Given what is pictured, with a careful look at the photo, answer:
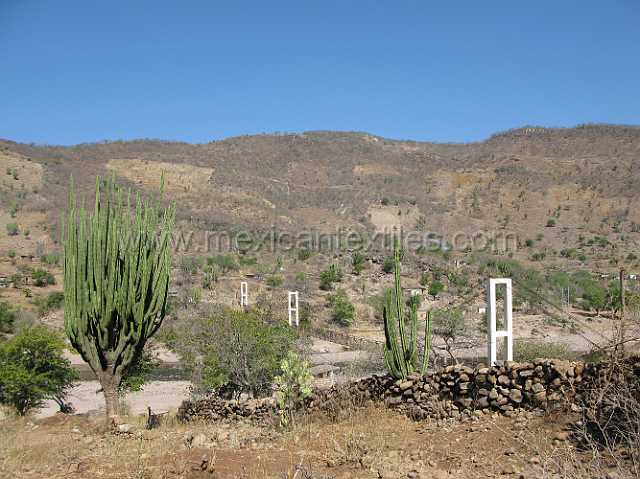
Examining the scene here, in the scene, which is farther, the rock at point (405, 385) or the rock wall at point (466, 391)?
the rock at point (405, 385)

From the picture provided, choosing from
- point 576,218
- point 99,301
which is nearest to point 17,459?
point 99,301

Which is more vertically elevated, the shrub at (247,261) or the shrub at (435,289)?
the shrub at (247,261)

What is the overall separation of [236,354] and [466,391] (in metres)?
9.61

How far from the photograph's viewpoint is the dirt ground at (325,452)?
6.62 metres

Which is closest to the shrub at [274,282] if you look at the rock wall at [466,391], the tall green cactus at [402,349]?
the rock wall at [466,391]

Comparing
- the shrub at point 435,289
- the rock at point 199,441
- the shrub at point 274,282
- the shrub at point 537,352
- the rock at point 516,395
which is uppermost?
the rock at point 516,395

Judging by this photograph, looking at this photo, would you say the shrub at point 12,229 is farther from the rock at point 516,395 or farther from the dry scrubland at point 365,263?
the rock at point 516,395

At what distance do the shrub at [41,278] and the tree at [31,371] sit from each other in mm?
20121

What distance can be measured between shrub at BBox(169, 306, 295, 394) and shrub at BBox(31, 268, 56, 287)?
70.5ft

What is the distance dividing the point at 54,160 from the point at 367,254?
4042cm

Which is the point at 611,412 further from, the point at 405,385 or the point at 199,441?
the point at 199,441

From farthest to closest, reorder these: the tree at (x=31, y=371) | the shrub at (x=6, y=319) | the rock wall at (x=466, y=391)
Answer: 1. the shrub at (x=6, y=319)
2. the tree at (x=31, y=371)
3. the rock wall at (x=466, y=391)

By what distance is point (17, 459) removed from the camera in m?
7.65

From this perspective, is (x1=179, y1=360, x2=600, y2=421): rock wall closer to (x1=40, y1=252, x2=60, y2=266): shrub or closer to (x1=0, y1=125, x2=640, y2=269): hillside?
(x1=40, y1=252, x2=60, y2=266): shrub
